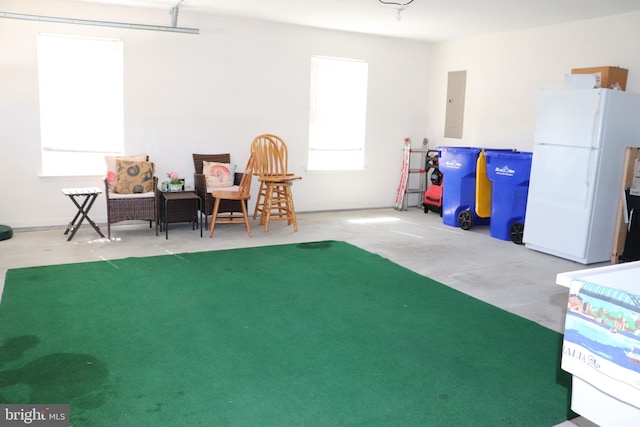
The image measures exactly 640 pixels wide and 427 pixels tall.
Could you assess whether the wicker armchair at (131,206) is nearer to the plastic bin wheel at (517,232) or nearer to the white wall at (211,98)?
the white wall at (211,98)

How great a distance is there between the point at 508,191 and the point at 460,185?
90 cm

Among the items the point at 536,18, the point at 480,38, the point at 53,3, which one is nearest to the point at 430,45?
the point at 480,38

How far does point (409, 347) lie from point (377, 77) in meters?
5.66

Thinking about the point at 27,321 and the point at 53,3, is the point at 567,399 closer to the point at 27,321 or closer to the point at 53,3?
the point at 27,321

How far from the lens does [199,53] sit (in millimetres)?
6613

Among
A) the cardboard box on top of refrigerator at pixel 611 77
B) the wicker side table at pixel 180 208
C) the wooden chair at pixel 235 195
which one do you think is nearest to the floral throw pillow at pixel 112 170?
the wicker side table at pixel 180 208

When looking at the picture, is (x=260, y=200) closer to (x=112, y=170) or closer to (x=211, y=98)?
(x=211, y=98)

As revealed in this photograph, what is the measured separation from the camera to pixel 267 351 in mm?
3080

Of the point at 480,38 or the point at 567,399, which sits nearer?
the point at 567,399

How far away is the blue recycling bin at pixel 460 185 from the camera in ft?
22.3

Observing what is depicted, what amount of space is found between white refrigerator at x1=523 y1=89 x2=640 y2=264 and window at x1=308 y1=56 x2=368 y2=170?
3.07 metres

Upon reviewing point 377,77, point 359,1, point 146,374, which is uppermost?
point 359,1

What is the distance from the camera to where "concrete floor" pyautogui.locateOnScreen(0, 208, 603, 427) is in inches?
171

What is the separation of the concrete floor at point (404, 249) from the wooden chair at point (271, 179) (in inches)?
6.9
